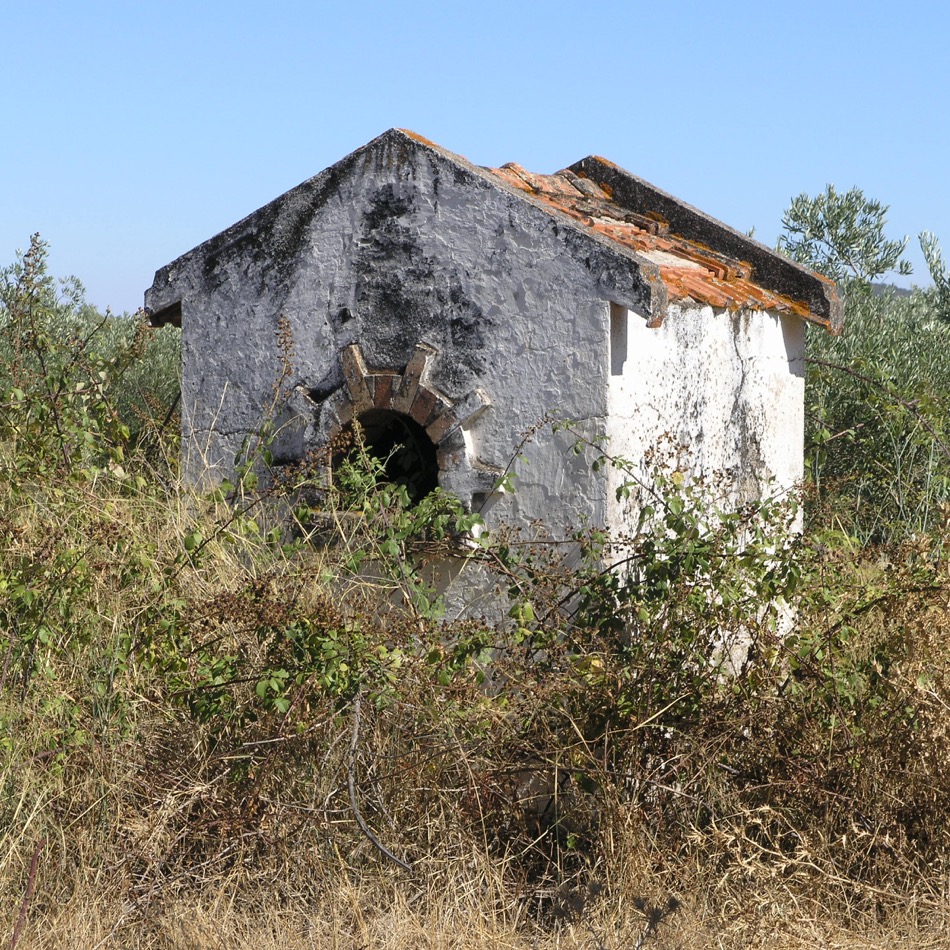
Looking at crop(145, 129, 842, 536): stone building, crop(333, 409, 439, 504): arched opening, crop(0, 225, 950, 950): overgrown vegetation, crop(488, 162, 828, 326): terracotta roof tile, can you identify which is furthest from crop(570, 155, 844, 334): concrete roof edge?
crop(0, 225, 950, 950): overgrown vegetation

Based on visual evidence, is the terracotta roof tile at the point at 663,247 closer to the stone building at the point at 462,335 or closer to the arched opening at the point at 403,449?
the stone building at the point at 462,335

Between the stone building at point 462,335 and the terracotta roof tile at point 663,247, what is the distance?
4 cm

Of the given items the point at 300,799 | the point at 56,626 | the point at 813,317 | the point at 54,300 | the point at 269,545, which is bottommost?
the point at 300,799

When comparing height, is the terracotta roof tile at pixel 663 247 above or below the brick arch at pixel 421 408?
above

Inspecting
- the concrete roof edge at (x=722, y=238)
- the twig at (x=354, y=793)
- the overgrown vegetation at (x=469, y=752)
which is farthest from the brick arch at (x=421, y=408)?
the concrete roof edge at (x=722, y=238)

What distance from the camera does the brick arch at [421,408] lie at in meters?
6.16

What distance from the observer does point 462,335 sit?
6258mm

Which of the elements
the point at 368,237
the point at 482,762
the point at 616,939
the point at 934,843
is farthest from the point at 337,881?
the point at 368,237

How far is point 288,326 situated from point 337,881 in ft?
10.4

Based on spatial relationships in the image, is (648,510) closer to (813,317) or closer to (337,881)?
(337,881)

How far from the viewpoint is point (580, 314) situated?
595cm

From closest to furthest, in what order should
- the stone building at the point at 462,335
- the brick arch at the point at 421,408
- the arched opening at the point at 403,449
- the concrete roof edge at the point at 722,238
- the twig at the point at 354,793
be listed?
the twig at the point at 354,793, the stone building at the point at 462,335, the brick arch at the point at 421,408, the arched opening at the point at 403,449, the concrete roof edge at the point at 722,238

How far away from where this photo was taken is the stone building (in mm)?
5965

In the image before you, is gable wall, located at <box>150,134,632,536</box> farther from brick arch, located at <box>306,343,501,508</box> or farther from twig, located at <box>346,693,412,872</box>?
twig, located at <box>346,693,412,872</box>
